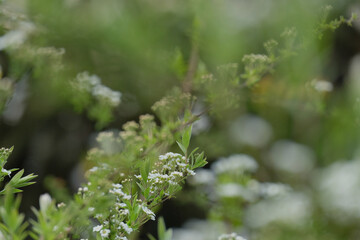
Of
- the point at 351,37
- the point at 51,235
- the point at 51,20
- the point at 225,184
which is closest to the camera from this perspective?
the point at 51,235

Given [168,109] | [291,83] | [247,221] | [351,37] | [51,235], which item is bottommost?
[51,235]

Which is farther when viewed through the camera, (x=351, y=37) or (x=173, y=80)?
(x=351, y=37)

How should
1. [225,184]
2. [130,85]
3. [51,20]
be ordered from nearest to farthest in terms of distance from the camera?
[51,20]
[225,184]
[130,85]

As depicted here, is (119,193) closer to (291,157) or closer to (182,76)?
(182,76)

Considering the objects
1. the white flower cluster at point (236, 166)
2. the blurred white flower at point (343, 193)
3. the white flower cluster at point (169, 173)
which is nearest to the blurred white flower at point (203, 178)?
the white flower cluster at point (236, 166)

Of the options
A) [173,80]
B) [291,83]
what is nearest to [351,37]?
[291,83]

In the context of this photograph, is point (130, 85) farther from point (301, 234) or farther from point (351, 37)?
point (351, 37)

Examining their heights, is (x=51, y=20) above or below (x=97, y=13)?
below
